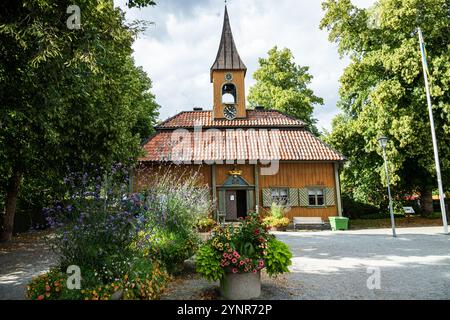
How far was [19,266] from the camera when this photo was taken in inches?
301

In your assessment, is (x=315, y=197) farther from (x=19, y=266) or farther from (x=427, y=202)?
(x=19, y=266)

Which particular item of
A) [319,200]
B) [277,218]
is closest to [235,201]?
[277,218]

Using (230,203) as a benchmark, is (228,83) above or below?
above

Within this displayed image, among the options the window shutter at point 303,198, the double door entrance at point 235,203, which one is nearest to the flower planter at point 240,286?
the double door entrance at point 235,203

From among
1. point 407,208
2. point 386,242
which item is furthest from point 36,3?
point 407,208

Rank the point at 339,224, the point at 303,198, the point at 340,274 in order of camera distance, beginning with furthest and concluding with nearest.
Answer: the point at 303,198, the point at 339,224, the point at 340,274

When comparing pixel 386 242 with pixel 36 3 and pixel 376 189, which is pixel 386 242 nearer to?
pixel 36 3

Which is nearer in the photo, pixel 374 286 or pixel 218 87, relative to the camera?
pixel 374 286

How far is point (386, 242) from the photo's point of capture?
33.9 ft

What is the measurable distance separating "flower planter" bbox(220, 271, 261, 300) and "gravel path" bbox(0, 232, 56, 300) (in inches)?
101

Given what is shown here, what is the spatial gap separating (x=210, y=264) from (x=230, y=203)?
13173 millimetres

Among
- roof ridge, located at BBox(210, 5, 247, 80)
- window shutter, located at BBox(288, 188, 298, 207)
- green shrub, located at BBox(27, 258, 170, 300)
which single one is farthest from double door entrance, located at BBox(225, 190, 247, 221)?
green shrub, located at BBox(27, 258, 170, 300)

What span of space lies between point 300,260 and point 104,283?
4.96 m

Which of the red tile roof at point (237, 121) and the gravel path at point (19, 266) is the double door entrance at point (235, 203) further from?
the gravel path at point (19, 266)
